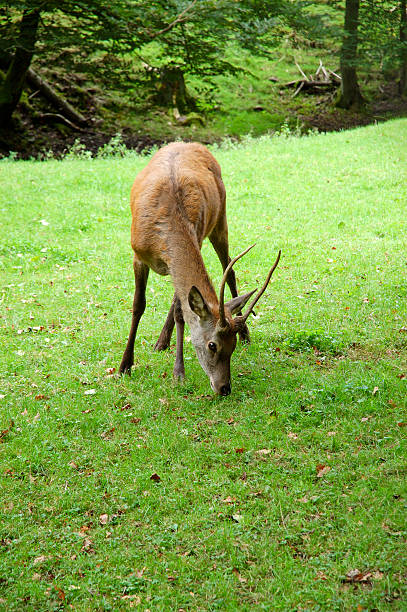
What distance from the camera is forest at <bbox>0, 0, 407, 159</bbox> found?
1531cm

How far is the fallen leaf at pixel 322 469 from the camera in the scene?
4.35 m

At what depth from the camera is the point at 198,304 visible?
209 inches

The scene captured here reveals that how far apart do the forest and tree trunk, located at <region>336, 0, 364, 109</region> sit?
5 cm

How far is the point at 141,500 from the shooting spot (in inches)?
170

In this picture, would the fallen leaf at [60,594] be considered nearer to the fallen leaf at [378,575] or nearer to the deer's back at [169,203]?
the fallen leaf at [378,575]

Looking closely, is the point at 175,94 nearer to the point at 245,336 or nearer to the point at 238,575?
the point at 245,336

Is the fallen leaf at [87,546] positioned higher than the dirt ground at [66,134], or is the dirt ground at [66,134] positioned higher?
the fallen leaf at [87,546]

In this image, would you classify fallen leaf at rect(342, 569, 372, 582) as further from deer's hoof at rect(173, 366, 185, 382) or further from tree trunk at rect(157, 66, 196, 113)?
tree trunk at rect(157, 66, 196, 113)

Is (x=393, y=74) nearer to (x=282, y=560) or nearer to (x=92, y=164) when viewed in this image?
(x=92, y=164)

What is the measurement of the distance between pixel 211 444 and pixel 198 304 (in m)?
1.21

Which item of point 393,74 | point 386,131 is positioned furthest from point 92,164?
point 393,74

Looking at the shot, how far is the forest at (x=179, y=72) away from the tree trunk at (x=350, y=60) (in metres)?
0.05

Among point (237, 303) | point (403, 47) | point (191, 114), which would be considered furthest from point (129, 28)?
point (237, 303)

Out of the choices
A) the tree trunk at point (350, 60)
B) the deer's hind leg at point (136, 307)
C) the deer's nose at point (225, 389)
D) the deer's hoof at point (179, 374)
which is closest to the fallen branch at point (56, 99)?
the tree trunk at point (350, 60)
